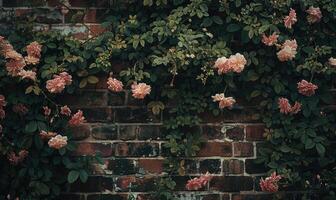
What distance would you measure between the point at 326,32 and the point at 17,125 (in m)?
2.06

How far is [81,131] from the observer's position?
10.2 feet

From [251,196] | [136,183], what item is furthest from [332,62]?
[136,183]

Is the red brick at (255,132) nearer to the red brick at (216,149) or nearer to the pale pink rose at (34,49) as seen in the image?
the red brick at (216,149)

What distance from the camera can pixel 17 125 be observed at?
3.01 meters

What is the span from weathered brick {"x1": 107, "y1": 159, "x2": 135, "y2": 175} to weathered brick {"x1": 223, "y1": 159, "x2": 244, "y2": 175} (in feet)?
1.95

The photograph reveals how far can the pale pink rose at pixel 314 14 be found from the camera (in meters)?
3.04

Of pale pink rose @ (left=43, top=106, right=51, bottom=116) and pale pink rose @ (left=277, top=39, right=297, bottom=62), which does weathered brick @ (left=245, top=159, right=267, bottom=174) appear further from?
pale pink rose @ (left=43, top=106, right=51, bottom=116)

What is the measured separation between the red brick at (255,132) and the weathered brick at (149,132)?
1.86 ft

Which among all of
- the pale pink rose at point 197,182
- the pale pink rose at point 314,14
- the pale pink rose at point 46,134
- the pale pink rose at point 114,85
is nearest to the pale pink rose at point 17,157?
the pale pink rose at point 46,134

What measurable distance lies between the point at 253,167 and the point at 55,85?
1.34 meters

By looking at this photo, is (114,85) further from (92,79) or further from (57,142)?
(57,142)

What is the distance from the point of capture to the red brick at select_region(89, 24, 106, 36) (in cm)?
315

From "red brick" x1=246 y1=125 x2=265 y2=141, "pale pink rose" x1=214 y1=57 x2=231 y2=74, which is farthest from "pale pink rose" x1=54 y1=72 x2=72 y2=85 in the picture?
"red brick" x1=246 y1=125 x2=265 y2=141

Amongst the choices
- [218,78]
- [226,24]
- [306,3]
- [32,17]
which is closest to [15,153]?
[32,17]
